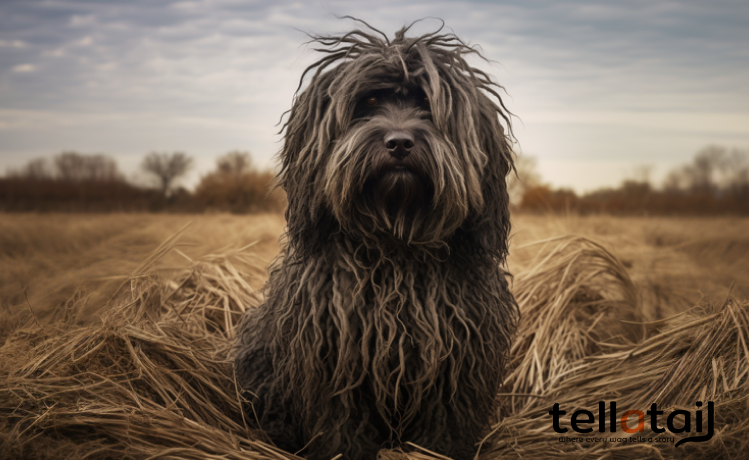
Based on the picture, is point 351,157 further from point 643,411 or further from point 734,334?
point 734,334

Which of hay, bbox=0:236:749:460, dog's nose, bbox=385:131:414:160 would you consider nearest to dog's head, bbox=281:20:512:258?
dog's nose, bbox=385:131:414:160

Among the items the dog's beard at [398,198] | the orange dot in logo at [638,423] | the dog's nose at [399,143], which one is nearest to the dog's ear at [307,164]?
the dog's beard at [398,198]

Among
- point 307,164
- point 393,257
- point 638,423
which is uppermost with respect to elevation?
point 307,164

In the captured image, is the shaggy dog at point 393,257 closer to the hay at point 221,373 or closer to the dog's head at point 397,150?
the dog's head at point 397,150

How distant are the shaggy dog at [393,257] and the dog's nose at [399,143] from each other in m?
Answer: 0.10

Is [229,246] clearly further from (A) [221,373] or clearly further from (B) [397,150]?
(B) [397,150]

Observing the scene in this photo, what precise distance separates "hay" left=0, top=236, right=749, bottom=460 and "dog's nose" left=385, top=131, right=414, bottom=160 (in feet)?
5.07

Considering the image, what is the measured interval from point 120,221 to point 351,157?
478 centimetres

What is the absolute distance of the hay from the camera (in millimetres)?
2842

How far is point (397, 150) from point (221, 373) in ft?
6.82

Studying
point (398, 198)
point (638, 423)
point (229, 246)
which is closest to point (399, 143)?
point (398, 198)

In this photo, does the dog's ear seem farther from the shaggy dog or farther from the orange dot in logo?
the orange dot in logo

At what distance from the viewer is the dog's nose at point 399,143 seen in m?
2.66

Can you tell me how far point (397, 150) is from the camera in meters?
2.67
